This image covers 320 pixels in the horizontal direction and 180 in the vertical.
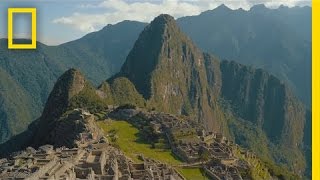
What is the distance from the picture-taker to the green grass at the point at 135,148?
43.2 meters

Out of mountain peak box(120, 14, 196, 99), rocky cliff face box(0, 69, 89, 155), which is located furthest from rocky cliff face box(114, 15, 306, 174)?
rocky cliff face box(0, 69, 89, 155)

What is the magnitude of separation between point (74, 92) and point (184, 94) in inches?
2710

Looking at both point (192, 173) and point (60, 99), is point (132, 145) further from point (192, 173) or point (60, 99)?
point (60, 99)

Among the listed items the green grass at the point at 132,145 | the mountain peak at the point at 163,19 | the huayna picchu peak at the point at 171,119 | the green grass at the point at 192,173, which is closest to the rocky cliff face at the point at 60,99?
the huayna picchu peak at the point at 171,119

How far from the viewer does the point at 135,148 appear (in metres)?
51.1

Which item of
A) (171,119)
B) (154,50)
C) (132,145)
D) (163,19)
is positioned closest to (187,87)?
(154,50)

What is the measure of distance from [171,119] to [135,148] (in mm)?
17656

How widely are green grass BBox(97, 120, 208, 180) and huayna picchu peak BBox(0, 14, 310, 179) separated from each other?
0.96 ft

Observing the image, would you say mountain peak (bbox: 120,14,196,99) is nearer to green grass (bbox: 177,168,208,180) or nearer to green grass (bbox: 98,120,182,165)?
green grass (bbox: 98,120,182,165)

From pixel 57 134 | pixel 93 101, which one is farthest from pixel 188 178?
pixel 93 101

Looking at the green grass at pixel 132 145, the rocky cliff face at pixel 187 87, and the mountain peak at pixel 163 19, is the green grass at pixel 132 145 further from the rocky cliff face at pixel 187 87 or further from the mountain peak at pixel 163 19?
the mountain peak at pixel 163 19

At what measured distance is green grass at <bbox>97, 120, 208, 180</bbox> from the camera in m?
43.2

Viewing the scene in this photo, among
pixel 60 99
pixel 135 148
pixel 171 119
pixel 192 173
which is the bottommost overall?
pixel 192 173

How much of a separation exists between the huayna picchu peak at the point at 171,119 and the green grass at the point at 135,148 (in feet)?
0.96
